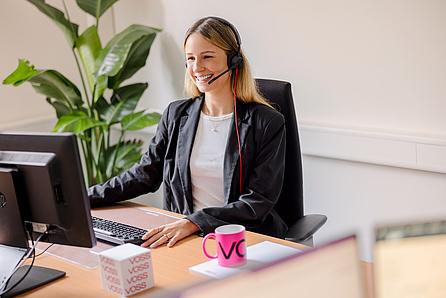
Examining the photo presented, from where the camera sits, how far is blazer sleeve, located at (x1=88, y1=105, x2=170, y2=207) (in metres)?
2.29

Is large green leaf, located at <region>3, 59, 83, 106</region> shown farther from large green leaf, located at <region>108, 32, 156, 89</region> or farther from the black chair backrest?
the black chair backrest

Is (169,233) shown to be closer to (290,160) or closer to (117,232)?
(117,232)

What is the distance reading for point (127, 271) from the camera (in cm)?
164

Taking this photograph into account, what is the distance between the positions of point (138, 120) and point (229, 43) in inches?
40.5

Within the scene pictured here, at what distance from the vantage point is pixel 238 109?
2.33 metres

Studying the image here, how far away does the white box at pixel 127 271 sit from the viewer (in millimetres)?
1639

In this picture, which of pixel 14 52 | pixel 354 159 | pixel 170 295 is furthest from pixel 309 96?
pixel 170 295

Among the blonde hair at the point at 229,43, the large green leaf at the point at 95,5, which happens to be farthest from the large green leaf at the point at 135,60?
the blonde hair at the point at 229,43

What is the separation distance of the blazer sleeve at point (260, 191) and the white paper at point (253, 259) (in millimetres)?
218

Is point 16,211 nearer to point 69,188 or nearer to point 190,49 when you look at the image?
point 69,188

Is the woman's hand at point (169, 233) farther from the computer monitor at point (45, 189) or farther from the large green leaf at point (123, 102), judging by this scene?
the large green leaf at point (123, 102)

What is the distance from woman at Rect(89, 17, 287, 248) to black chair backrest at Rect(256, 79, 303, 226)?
0.06 m

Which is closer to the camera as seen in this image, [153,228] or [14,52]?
[153,228]

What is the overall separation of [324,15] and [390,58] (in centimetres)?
32
